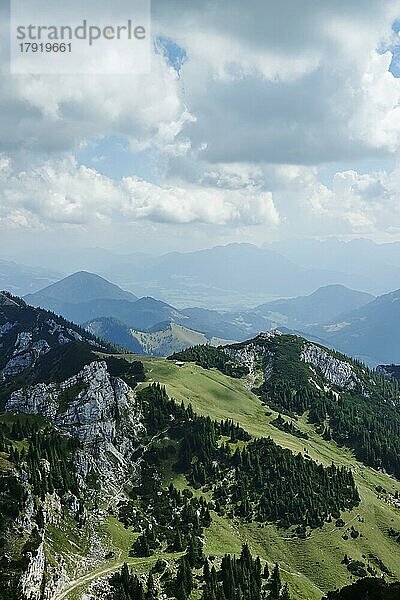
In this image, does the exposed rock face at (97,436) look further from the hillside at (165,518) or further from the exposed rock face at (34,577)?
the exposed rock face at (34,577)

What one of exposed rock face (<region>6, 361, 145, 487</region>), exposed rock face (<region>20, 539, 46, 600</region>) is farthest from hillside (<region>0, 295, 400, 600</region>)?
exposed rock face (<region>6, 361, 145, 487</region>)

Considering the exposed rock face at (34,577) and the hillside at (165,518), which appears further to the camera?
the hillside at (165,518)

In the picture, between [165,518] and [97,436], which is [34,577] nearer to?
[165,518]

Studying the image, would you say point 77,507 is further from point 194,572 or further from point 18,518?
point 194,572

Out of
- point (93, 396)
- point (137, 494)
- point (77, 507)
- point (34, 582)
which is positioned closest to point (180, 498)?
point (137, 494)

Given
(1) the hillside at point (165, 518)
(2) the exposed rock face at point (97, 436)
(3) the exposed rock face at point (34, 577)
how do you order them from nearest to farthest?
(3) the exposed rock face at point (34, 577), (1) the hillside at point (165, 518), (2) the exposed rock face at point (97, 436)

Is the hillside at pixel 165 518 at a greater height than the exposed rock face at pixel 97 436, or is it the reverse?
the exposed rock face at pixel 97 436

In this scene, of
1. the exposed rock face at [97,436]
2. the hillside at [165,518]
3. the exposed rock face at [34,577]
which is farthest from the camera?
the exposed rock face at [97,436]

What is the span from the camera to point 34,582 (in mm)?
106438

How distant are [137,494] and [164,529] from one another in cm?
2066

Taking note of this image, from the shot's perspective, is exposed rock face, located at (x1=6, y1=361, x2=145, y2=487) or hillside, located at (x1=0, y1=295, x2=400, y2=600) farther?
exposed rock face, located at (x1=6, y1=361, x2=145, y2=487)

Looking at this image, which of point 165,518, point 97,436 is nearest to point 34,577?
point 165,518

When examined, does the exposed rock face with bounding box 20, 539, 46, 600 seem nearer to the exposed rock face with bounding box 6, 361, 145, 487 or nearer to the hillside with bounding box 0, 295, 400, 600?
the hillside with bounding box 0, 295, 400, 600

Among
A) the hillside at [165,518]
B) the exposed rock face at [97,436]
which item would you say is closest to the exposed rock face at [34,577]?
the hillside at [165,518]
